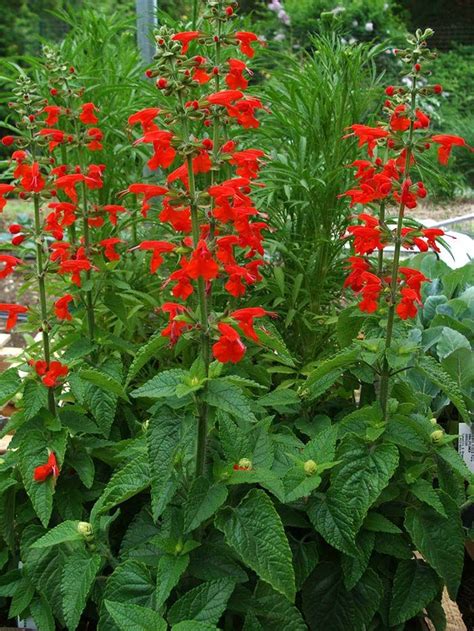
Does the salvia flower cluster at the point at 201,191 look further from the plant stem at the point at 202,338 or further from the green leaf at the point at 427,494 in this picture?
the green leaf at the point at 427,494

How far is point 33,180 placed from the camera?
52.6 inches

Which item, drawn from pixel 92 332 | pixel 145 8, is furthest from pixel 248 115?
→ pixel 145 8

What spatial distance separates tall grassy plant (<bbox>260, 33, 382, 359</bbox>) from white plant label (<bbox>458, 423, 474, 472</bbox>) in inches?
16.5

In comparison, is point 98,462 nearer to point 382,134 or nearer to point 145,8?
point 382,134

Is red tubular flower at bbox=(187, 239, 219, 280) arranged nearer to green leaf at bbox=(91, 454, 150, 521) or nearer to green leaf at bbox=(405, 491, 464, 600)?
green leaf at bbox=(91, 454, 150, 521)

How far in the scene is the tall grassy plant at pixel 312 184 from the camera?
6.24ft

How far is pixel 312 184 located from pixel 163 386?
0.88m

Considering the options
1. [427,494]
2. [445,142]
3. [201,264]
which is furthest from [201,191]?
[427,494]

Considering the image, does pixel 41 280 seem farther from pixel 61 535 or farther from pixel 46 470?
pixel 61 535

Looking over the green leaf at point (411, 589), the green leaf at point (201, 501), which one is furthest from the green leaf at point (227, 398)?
the green leaf at point (411, 589)

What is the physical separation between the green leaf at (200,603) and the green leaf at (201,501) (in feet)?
0.29

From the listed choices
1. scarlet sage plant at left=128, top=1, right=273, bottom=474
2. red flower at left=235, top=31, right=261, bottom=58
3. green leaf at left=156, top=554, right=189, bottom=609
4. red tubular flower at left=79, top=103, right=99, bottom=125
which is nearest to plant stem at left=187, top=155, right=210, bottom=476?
scarlet sage plant at left=128, top=1, right=273, bottom=474

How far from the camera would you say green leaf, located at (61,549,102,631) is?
1.18 metres

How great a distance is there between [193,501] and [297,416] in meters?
0.55
